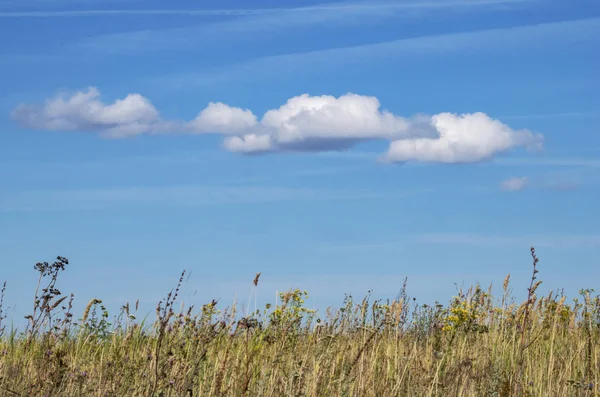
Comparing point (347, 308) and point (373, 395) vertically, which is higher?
point (347, 308)

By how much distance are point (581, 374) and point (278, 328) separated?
355cm

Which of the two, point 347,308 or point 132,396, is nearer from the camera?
point 132,396

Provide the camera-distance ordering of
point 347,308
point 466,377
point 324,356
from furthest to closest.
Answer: point 347,308, point 324,356, point 466,377

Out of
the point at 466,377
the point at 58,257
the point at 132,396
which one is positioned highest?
the point at 58,257

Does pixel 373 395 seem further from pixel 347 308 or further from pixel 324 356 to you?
pixel 347 308

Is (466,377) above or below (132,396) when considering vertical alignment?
above

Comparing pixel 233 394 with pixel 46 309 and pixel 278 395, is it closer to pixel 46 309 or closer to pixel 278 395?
pixel 278 395

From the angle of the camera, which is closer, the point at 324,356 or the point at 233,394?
the point at 233,394

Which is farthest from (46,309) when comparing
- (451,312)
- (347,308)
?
(451,312)

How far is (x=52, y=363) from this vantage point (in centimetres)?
570

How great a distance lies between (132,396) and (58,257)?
1.28m

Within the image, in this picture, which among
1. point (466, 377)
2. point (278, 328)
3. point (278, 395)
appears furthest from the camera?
point (278, 328)

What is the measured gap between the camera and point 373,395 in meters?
5.20

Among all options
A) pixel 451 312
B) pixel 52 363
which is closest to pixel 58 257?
pixel 52 363
